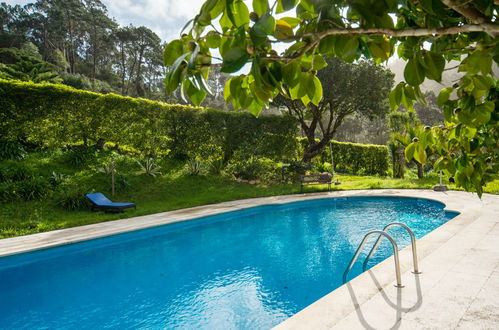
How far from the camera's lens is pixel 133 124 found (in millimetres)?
12898

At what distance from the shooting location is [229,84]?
82 cm

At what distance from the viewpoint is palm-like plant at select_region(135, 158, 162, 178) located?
12.6 m

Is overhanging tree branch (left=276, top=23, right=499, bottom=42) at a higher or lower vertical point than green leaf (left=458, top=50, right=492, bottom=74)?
higher

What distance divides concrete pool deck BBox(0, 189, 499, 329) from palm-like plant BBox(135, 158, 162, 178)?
5775 millimetres

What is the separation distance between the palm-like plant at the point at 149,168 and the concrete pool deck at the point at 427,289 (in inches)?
227

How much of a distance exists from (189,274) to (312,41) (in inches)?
230

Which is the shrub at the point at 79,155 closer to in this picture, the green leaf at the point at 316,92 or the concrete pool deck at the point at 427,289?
the concrete pool deck at the point at 427,289

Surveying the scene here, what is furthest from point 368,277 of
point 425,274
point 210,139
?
point 210,139

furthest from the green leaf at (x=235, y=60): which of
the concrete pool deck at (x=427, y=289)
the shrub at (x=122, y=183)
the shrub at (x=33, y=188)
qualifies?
the shrub at (x=122, y=183)

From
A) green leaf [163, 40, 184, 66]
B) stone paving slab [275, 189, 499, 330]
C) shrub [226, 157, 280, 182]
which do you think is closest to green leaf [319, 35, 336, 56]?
green leaf [163, 40, 184, 66]

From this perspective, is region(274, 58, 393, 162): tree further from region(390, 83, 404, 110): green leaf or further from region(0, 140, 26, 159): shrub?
region(390, 83, 404, 110): green leaf

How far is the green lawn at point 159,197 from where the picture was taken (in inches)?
308

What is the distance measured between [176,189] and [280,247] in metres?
6.53

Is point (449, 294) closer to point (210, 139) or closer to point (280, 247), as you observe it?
point (280, 247)
